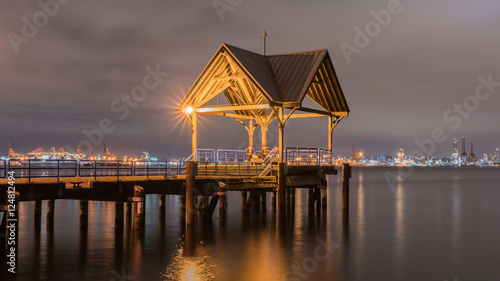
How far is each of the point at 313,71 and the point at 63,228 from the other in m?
19.5

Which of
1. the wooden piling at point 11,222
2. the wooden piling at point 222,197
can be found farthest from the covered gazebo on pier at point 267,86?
the wooden piling at point 11,222

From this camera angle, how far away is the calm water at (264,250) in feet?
74.2

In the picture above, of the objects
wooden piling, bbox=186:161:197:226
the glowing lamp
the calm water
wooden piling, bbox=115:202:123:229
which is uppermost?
the glowing lamp

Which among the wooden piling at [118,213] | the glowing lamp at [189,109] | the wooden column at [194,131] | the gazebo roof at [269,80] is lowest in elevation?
the wooden piling at [118,213]

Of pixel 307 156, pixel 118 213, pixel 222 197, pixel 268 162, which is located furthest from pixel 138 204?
pixel 307 156

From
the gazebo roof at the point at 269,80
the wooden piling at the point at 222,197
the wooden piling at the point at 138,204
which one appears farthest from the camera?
the gazebo roof at the point at 269,80

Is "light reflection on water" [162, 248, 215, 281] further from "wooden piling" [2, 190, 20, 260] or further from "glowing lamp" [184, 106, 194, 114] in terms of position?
"glowing lamp" [184, 106, 194, 114]

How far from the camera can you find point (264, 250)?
2780 cm

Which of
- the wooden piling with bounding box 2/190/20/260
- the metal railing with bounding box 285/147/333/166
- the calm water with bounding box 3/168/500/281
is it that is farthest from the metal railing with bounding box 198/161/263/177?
the wooden piling with bounding box 2/190/20/260

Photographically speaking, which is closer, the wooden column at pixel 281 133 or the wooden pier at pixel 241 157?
the wooden pier at pixel 241 157

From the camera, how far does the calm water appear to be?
22.6 metres

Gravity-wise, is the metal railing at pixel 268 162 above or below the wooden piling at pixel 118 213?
above

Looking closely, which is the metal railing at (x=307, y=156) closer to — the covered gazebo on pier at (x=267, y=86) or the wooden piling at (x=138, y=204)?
the covered gazebo on pier at (x=267, y=86)

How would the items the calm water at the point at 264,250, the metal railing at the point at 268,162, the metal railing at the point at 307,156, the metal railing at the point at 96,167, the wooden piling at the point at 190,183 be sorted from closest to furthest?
the calm water at the point at 264,250
the metal railing at the point at 96,167
the wooden piling at the point at 190,183
the metal railing at the point at 268,162
the metal railing at the point at 307,156
